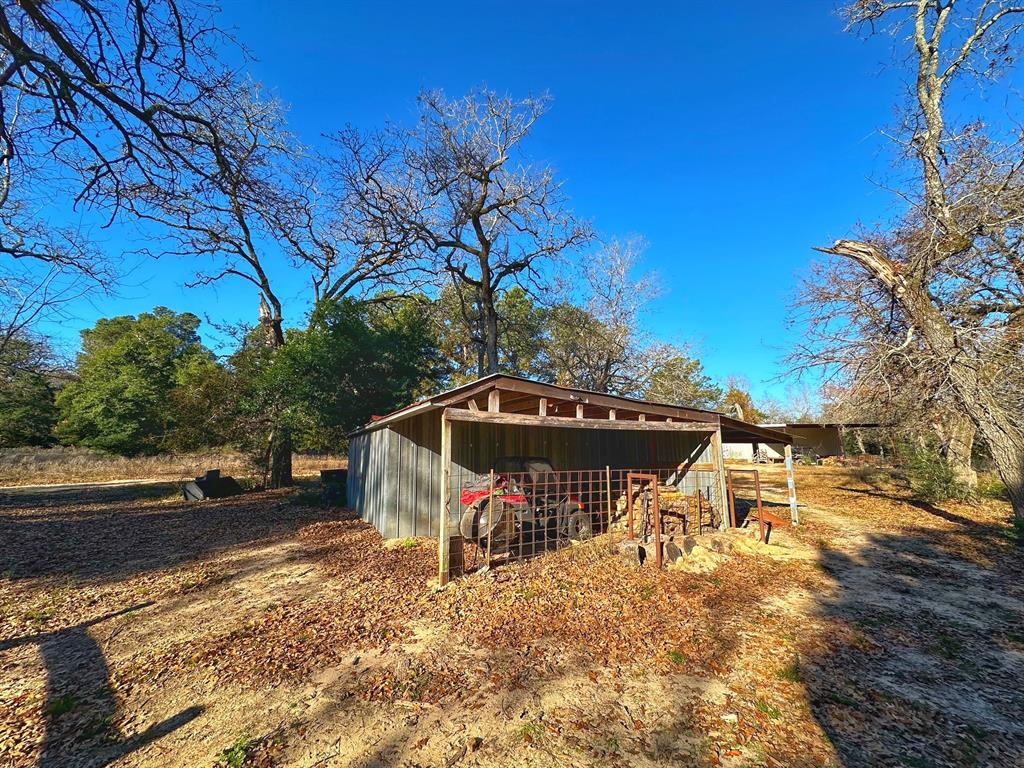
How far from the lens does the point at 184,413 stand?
56.6 ft

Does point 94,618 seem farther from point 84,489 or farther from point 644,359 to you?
point 644,359

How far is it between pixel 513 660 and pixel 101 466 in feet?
89.0

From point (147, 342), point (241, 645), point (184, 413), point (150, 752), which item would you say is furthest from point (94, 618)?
point (147, 342)

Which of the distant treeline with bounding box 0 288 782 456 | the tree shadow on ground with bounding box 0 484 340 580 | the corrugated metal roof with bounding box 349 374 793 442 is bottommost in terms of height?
the tree shadow on ground with bounding box 0 484 340 580

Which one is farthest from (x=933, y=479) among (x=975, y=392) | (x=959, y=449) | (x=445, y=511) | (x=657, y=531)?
(x=445, y=511)

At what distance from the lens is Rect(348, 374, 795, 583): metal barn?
661 centimetres

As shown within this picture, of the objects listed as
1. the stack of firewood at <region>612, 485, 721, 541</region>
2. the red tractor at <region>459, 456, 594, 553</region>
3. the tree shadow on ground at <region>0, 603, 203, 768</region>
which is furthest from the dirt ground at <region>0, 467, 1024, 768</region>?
the stack of firewood at <region>612, 485, 721, 541</region>

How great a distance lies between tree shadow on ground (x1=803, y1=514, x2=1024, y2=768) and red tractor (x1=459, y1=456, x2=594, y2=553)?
3647 millimetres

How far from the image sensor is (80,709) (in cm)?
314

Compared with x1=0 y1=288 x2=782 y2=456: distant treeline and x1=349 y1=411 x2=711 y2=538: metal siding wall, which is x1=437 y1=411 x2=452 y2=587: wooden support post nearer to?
x1=349 y1=411 x2=711 y2=538: metal siding wall

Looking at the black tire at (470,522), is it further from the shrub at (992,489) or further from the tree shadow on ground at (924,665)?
the shrub at (992,489)

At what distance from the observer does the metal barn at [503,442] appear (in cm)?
661

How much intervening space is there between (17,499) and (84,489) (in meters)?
2.73

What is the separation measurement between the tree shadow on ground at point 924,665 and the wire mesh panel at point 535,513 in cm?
252
